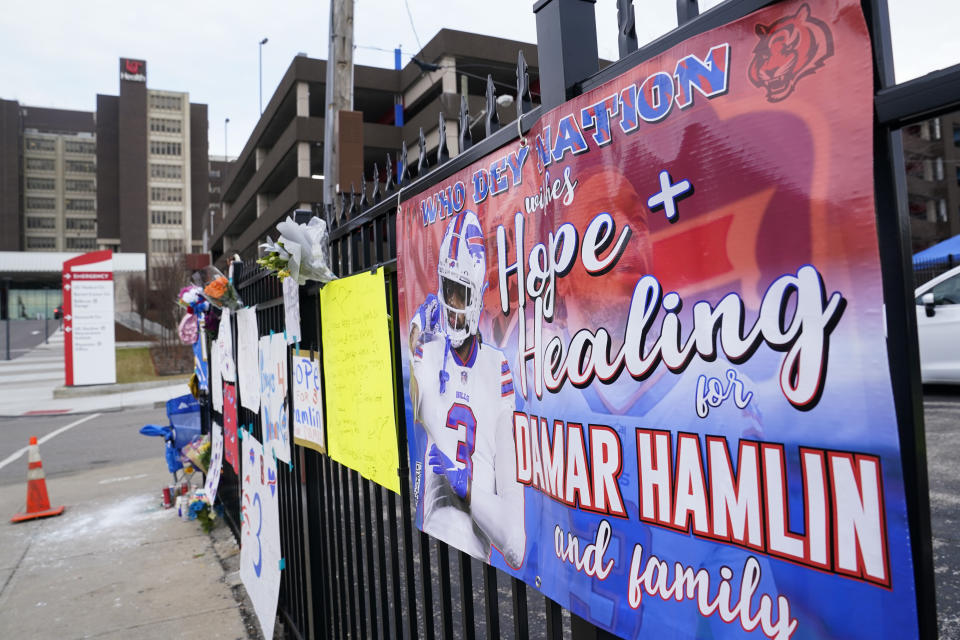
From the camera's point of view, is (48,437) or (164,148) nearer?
(48,437)

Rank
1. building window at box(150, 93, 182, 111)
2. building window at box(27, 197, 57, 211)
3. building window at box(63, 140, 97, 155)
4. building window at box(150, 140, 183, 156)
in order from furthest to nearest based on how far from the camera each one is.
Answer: building window at box(63, 140, 97, 155) < building window at box(27, 197, 57, 211) < building window at box(150, 93, 182, 111) < building window at box(150, 140, 183, 156)

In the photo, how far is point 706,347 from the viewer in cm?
102

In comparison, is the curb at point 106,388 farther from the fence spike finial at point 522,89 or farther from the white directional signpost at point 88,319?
the fence spike finial at point 522,89

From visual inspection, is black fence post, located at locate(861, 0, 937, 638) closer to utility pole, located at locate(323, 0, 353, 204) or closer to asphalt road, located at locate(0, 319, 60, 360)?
utility pole, located at locate(323, 0, 353, 204)

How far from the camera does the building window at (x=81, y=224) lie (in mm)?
89000

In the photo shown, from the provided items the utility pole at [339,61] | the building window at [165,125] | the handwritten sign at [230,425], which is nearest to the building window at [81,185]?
the building window at [165,125]

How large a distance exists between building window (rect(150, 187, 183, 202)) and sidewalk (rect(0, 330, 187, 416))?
193ft

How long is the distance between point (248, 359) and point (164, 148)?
91.6 metres

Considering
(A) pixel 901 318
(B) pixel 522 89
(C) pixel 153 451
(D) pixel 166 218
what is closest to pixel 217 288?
(B) pixel 522 89

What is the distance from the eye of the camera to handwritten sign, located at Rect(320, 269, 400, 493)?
7.30 ft

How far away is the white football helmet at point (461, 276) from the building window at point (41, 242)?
339 feet

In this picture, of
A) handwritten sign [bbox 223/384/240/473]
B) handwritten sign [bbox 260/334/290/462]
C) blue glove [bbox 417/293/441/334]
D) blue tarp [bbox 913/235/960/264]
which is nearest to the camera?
blue glove [bbox 417/293/441/334]

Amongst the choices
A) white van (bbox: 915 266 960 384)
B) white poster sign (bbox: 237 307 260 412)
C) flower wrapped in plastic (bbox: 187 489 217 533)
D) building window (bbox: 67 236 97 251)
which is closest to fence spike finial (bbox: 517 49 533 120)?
white poster sign (bbox: 237 307 260 412)

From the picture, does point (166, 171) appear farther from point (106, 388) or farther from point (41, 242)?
point (106, 388)
